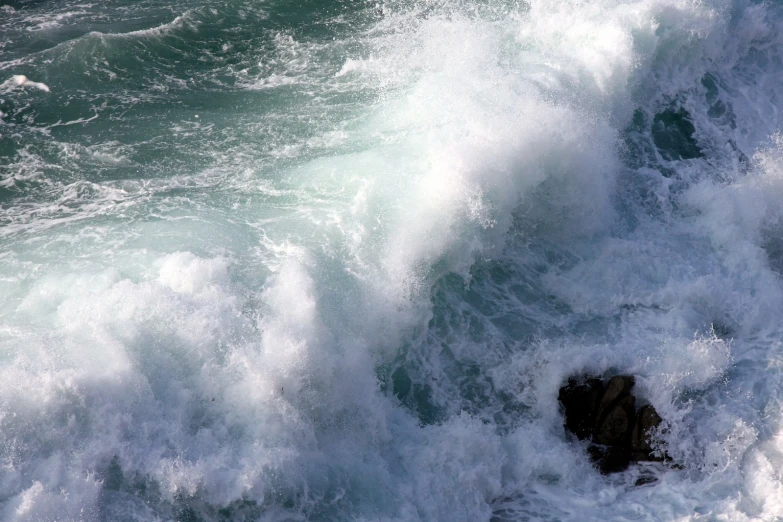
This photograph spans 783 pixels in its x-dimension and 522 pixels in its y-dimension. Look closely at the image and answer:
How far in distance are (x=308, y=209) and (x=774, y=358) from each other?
7.03 meters

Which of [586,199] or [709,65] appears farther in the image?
[709,65]

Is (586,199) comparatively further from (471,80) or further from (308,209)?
(308,209)

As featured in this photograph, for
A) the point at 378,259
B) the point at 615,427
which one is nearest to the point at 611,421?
the point at 615,427

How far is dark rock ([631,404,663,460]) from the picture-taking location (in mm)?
9203

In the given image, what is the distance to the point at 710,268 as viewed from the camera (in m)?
11.8

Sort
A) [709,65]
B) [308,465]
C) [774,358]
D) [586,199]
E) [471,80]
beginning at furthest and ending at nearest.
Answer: [709,65]
[471,80]
[586,199]
[774,358]
[308,465]

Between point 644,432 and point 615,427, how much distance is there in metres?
0.36

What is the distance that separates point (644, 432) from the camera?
926 centimetres

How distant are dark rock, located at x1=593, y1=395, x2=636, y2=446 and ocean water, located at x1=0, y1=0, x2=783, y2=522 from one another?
376mm

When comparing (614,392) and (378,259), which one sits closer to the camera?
(614,392)

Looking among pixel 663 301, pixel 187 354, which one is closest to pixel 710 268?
pixel 663 301

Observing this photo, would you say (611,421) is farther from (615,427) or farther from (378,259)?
(378,259)

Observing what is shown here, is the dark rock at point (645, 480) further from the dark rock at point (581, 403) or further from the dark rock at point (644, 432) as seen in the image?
the dark rock at point (581, 403)

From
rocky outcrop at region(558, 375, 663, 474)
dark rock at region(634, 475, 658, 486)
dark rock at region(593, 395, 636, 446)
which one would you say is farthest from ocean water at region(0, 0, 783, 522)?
dark rock at region(593, 395, 636, 446)
